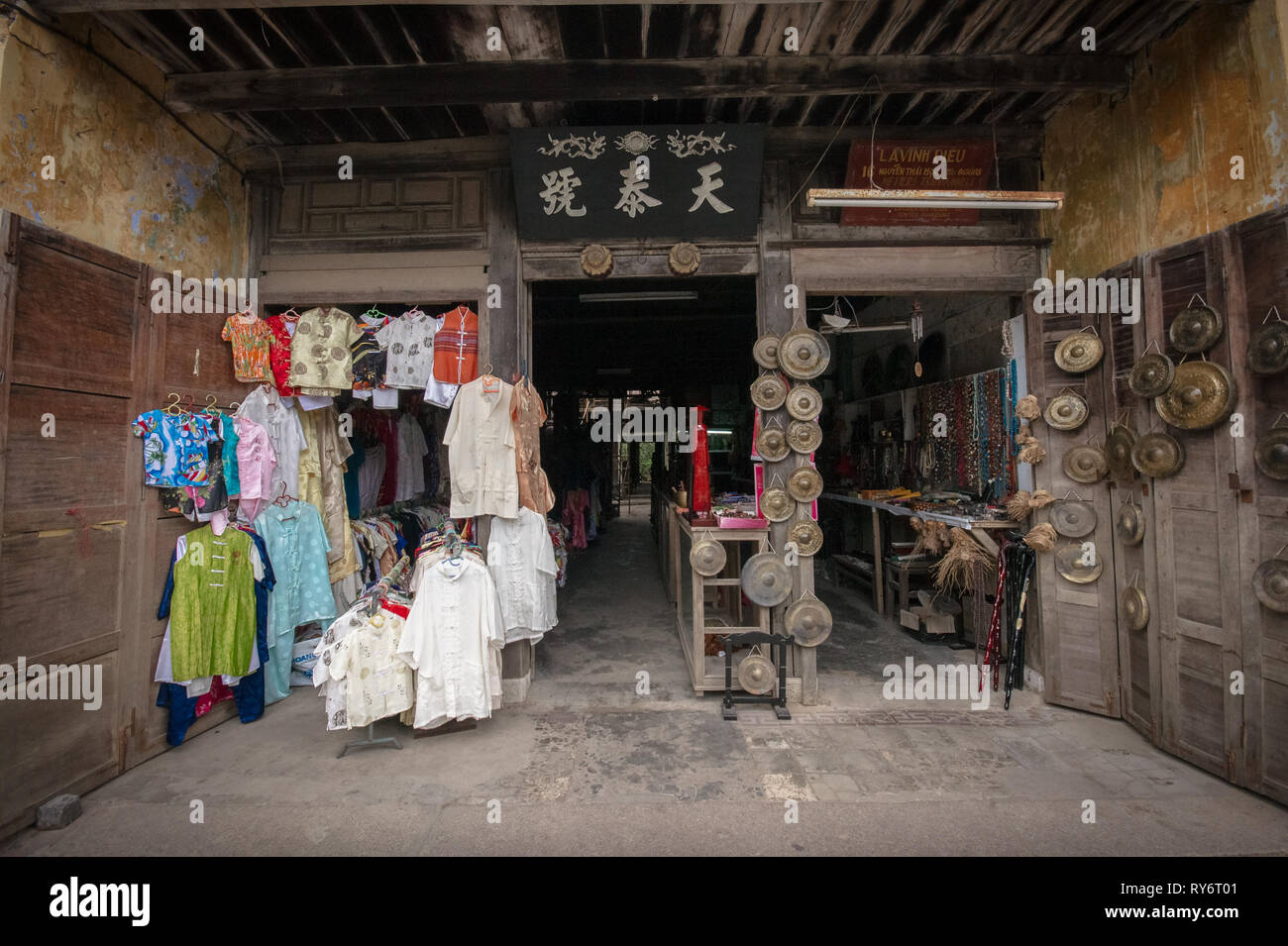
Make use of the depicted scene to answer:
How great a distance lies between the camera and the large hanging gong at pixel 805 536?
15.3 feet

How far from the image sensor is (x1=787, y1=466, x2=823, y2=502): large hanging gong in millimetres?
4699

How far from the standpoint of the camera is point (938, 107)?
4672 millimetres

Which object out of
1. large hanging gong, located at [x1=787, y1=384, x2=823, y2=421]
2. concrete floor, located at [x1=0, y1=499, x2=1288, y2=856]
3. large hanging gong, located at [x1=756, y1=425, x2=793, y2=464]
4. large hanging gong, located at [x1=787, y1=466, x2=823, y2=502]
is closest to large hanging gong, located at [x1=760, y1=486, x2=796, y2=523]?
large hanging gong, located at [x1=787, y1=466, x2=823, y2=502]

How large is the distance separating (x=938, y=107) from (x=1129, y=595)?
422cm

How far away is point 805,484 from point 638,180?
Result: 2.97 m

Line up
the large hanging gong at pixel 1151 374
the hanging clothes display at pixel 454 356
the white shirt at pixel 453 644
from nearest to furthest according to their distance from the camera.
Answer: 1. the large hanging gong at pixel 1151 374
2. the white shirt at pixel 453 644
3. the hanging clothes display at pixel 454 356

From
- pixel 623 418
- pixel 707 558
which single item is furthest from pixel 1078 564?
pixel 623 418

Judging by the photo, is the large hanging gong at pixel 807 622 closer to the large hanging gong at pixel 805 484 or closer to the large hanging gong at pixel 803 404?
the large hanging gong at pixel 805 484

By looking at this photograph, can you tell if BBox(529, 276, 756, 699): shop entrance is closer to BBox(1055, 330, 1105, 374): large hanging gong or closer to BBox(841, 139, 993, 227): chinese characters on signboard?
BBox(841, 139, 993, 227): chinese characters on signboard

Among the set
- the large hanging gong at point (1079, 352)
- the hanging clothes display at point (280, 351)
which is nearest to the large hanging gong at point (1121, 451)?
the large hanging gong at point (1079, 352)

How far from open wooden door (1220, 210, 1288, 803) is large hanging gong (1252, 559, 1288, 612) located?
7 centimetres

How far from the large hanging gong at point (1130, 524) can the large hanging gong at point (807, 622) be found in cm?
Result: 225

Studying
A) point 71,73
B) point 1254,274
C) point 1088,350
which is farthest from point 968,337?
point 71,73

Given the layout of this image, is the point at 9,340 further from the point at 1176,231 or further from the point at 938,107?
the point at 1176,231
